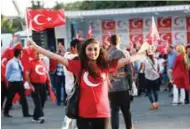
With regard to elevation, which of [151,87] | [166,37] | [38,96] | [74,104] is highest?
[74,104]

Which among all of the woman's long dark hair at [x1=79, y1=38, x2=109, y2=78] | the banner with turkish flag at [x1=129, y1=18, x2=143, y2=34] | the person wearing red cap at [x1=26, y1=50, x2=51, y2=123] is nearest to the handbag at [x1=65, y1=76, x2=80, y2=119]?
the woman's long dark hair at [x1=79, y1=38, x2=109, y2=78]

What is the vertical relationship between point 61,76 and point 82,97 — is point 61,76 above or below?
below

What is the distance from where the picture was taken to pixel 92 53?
6332 millimetres

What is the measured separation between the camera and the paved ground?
38.4ft

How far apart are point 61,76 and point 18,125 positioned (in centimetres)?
461

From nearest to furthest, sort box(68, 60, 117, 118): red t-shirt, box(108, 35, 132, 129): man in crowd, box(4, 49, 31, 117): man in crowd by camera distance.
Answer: box(68, 60, 117, 118): red t-shirt
box(108, 35, 132, 129): man in crowd
box(4, 49, 31, 117): man in crowd

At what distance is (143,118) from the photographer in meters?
12.9

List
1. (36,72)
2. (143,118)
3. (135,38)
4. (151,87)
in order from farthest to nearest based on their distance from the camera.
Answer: (135,38), (151,87), (143,118), (36,72)

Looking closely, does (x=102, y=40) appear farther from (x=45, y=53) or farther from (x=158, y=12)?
(x=45, y=53)

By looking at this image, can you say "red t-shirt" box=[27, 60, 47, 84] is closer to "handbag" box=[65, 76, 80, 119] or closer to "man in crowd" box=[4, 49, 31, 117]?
"man in crowd" box=[4, 49, 31, 117]

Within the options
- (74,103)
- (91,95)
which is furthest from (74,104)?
(91,95)

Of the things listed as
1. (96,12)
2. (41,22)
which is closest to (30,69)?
(41,22)

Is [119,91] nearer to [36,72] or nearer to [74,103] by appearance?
[74,103]

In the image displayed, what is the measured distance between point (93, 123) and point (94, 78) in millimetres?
493
